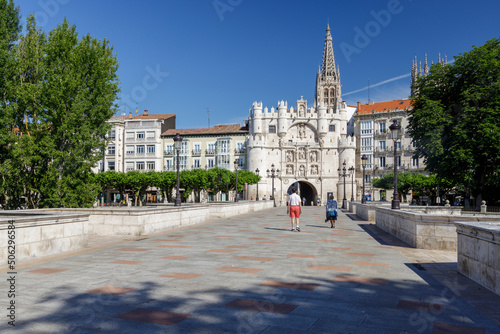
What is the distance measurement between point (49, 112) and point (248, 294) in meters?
19.7

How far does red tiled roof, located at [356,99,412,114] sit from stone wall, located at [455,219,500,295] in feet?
220

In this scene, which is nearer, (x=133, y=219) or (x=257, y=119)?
(x=133, y=219)

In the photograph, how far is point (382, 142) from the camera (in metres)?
69.1

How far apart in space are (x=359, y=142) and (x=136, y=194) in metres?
40.8

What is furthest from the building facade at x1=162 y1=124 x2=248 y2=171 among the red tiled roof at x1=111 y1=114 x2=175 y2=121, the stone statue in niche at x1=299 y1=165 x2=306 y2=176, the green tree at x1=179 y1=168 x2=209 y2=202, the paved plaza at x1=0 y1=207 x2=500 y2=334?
the paved plaza at x1=0 y1=207 x2=500 y2=334

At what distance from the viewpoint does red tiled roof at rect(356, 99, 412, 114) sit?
69475 millimetres

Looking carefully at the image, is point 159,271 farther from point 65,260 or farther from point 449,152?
point 449,152

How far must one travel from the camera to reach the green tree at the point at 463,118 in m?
23.7

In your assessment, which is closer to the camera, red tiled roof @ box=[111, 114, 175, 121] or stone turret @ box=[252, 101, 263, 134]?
stone turret @ box=[252, 101, 263, 134]

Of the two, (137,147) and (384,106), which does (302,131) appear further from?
(137,147)

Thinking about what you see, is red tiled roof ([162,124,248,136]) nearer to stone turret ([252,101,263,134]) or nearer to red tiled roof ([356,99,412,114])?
stone turret ([252,101,263,134])

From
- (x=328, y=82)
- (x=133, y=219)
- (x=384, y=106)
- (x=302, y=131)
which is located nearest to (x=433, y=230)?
(x=133, y=219)

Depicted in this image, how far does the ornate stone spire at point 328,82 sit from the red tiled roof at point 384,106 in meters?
10.7

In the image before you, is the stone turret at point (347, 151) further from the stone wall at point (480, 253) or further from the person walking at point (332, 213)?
the stone wall at point (480, 253)
